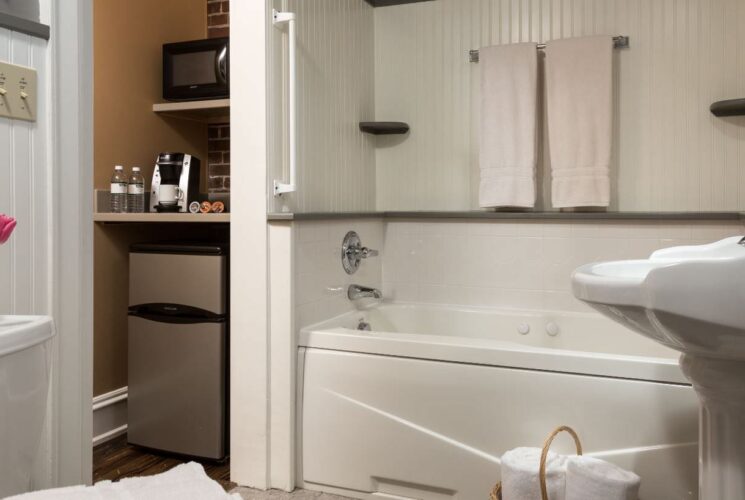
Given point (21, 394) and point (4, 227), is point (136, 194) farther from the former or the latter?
point (21, 394)

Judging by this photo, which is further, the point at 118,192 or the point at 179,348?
the point at 118,192

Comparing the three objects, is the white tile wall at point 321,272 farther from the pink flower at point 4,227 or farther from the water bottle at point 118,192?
the pink flower at point 4,227

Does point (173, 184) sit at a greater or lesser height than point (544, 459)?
greater

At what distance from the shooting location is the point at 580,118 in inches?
111

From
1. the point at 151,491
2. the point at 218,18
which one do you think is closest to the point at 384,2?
the point at 218,18

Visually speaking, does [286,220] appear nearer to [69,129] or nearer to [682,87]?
[69,129]

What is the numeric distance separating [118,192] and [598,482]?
2.30 meters

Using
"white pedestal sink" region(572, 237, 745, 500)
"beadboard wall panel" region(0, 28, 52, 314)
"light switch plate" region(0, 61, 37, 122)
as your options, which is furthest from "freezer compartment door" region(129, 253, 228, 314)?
"white pedestal sink" region(572, 237, 745, 500)

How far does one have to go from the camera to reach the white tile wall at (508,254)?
2832 mm

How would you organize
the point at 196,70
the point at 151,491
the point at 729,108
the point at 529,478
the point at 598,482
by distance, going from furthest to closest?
the point at 196,70 < the point at 729,108 < the point at 529,478 < the point at 598,482 < the point at 151,491

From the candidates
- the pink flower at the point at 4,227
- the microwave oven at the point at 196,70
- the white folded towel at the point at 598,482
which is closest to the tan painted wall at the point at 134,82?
the microwave oven at the point at 196,70

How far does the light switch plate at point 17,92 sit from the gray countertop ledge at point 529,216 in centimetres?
104

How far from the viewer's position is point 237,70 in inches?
95.9

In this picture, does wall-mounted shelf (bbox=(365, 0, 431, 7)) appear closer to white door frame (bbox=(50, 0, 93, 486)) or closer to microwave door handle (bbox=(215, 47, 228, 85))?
microwave door handle (bbox=(215, 47, 228, 85))
